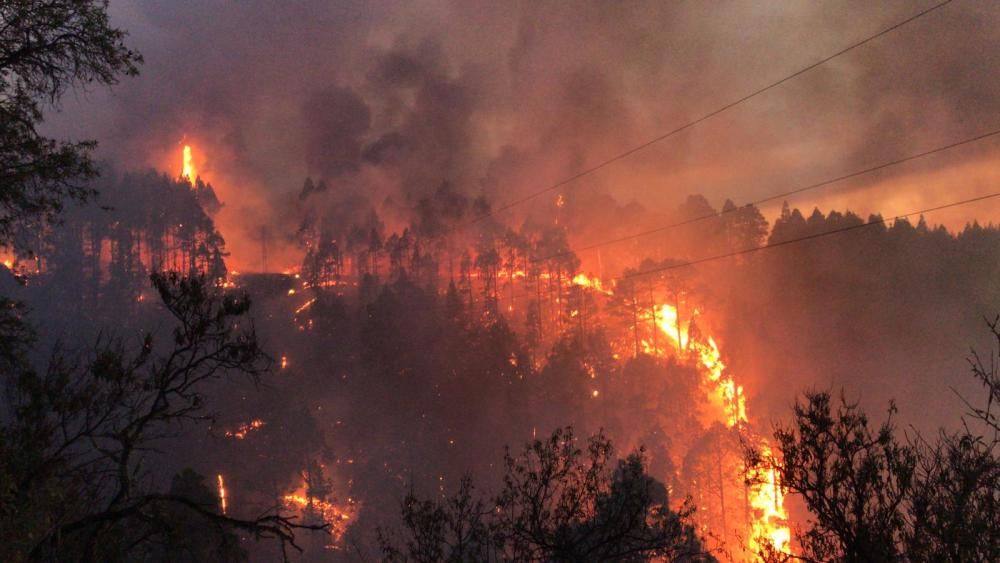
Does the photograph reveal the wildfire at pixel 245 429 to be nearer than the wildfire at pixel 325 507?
No

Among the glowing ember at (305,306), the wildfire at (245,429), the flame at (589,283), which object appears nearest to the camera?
the wildfire at (245,429)

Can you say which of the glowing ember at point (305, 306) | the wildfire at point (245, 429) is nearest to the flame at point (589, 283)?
the glowing ember at point (305, 306)

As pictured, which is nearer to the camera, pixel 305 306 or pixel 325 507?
pixel 325 507

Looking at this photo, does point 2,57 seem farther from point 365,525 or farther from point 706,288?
point 706,288

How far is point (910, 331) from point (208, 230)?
540 ft

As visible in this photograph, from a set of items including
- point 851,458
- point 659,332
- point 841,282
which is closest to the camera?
point 851,458

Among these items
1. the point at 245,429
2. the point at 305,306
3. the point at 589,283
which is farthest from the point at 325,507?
the point at 589,283

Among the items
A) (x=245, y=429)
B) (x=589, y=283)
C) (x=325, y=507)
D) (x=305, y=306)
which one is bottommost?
(x=325, y=507)

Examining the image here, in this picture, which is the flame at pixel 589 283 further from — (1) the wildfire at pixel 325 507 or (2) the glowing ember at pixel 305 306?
(1) the wildfire at pixel 325 507

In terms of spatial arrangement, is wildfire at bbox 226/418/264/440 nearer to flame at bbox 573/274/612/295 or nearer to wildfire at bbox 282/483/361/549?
wildfire at bbox 282/483/361/549

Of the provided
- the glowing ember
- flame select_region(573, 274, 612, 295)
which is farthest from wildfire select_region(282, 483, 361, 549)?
flame select_region(573, 274, 612, 295)

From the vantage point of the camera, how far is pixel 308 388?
11219 cm

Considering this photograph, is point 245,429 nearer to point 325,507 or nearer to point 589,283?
point 325,507

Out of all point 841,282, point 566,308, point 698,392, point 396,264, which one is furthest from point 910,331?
point 396,264
